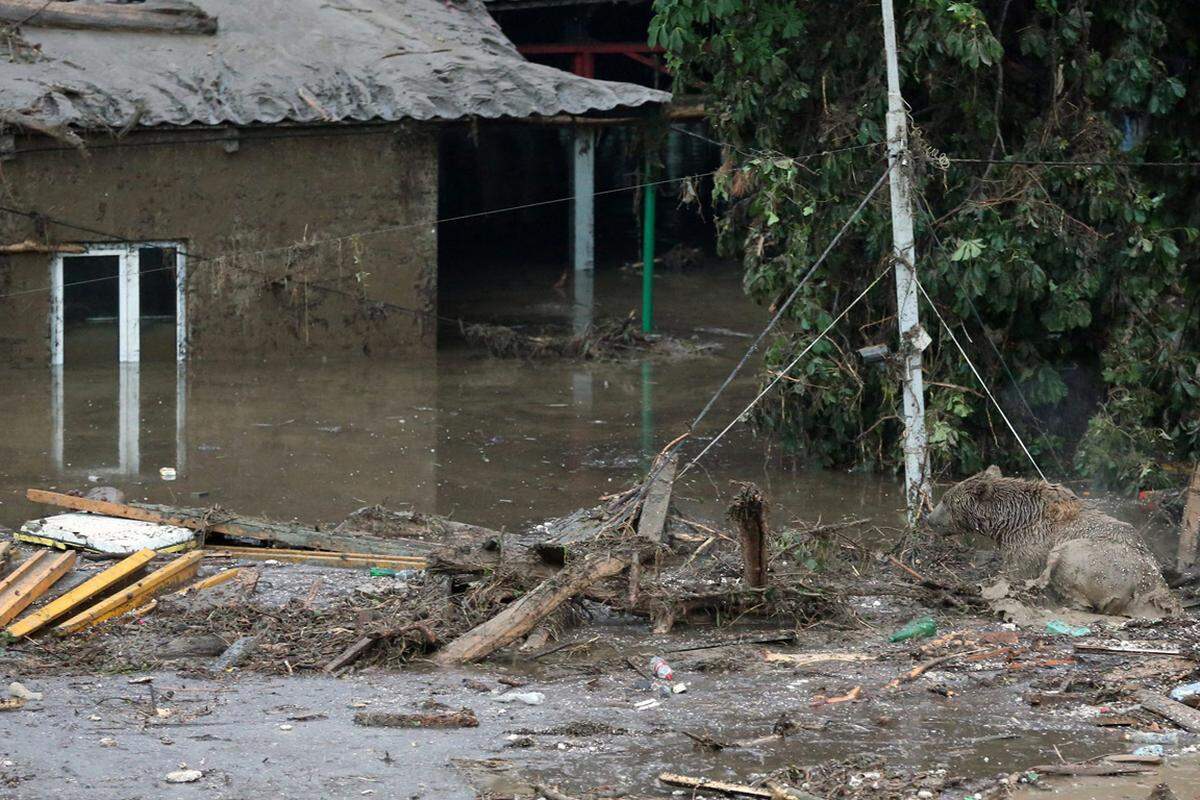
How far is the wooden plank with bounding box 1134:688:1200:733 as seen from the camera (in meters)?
7.02

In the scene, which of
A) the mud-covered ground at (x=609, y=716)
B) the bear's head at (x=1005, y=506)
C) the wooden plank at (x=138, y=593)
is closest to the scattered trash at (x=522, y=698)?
the mud-covered ground at (x=609, y=716)

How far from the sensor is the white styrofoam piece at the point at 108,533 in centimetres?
1005

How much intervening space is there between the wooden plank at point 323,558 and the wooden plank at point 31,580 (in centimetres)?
96

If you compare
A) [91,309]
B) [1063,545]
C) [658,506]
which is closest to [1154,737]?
[1063,545]

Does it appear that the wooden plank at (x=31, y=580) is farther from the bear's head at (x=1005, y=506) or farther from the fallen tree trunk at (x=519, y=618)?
the bear's head at (x=1005, y=506)

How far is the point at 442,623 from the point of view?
27.5 feet

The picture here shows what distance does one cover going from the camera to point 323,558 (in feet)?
33.3

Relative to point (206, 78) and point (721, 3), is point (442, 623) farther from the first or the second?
point (206, 78)

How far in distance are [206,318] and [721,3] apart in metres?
7.44

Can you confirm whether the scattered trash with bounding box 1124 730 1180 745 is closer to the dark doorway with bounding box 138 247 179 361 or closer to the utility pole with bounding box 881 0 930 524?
the utility pole with bounding box 881 0 930 524

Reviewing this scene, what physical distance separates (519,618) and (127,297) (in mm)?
10173

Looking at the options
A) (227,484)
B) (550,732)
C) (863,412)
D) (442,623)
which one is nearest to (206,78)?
(227,484)

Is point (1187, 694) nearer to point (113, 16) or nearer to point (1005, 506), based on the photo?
point (1005, 506)

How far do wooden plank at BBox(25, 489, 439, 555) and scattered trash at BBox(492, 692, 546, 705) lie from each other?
2677 mm
